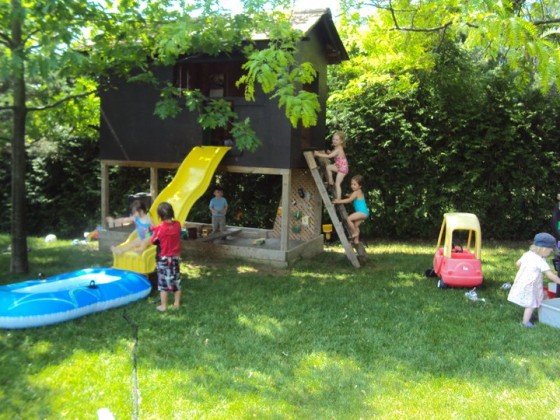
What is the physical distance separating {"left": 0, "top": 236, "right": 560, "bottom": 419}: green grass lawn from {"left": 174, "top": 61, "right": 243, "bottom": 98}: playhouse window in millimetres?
5763

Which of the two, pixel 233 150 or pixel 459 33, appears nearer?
pixel 459 33

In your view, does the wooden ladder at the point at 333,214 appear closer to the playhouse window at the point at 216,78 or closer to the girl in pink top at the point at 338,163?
the girl in pink top at the point at 338,163

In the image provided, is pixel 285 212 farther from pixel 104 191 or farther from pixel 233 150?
pixel 104 191

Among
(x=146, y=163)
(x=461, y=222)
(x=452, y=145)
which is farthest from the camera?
(x=452, y=145)

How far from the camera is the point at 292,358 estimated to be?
561 cm

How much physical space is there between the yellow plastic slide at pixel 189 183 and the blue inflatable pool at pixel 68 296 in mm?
667

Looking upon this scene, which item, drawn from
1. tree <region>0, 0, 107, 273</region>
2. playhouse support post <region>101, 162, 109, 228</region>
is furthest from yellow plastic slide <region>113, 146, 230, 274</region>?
playhouse support post <region>101, 162, 109, 228</region>

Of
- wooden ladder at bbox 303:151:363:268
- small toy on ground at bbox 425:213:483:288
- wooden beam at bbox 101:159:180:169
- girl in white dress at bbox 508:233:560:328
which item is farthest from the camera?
wooden beam at bbox 101:159:180:169

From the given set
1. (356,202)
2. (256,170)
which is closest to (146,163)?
(256,170)

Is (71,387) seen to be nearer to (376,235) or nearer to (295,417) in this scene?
(295,417)

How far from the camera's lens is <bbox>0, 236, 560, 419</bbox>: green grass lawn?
4559 mm

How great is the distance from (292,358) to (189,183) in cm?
519

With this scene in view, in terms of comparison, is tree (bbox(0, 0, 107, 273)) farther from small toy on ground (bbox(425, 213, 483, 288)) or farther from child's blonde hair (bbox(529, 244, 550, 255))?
child's blonde hair (bbox(529, 244, 550, 255))

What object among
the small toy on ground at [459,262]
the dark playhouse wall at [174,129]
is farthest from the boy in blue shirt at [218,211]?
the small toy on ground at [459,262]
